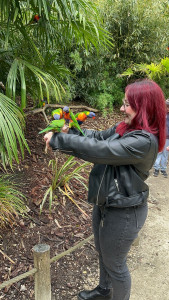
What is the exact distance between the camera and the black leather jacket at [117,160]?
114cm

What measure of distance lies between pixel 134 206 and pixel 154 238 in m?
1.62

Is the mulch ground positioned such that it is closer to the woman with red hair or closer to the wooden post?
the wooden post

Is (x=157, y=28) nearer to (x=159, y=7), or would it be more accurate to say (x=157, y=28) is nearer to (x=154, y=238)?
(x=159, y=7)

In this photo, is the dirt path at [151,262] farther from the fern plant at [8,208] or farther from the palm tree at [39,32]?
the palm tree at [39,32]

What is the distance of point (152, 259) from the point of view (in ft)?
7.84

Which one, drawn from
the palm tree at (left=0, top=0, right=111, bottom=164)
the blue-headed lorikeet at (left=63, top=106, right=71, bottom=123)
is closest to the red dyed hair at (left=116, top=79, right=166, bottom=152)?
the blue-headed lorikeet at (left=63, top=106, right=71, bottom=123)

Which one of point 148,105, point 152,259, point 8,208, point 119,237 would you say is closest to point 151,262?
point 152,259

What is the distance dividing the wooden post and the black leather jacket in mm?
483

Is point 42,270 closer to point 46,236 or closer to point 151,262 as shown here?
point 46,236

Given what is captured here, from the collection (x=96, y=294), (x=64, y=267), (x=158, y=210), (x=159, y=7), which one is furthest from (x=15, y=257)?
(x=159, y=7)

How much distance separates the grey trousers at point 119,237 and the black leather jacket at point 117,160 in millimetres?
77

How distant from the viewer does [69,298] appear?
1923 millimetres

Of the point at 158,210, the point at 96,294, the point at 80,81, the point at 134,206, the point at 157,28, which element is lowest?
the point at 158,210

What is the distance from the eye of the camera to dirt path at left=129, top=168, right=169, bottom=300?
2.04m
